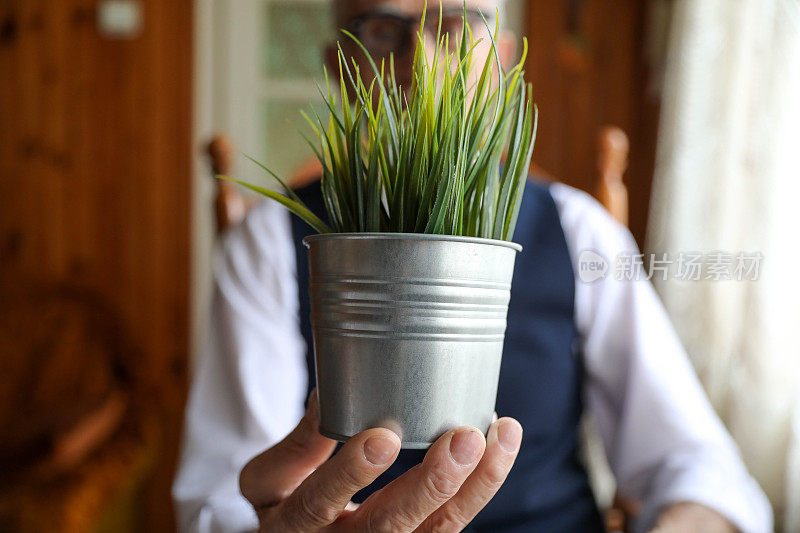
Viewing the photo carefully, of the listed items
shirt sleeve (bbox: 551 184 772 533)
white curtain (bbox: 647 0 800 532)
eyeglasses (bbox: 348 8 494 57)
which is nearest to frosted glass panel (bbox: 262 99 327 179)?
white curtain (bbox: 647 0 800 532)

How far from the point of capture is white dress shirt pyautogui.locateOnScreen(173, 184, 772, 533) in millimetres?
573

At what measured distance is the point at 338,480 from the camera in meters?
0.29

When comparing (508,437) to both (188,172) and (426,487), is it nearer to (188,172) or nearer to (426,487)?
(426,487)

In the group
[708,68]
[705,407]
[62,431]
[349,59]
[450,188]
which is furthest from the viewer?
[62,431]

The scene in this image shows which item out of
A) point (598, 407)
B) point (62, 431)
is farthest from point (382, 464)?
point (62, 431)

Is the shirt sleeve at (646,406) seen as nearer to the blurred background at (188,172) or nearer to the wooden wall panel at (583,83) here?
the blurred background at (188,172)

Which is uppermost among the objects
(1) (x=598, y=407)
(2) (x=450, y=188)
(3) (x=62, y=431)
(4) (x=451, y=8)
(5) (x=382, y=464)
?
(4) (x=451, y=8)

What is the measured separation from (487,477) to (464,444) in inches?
1.5

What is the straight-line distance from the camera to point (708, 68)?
1.08 meters

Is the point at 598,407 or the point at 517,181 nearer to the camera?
the point at 517,181

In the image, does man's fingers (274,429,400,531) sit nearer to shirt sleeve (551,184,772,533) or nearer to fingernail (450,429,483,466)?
fingernail (450,429,483,466)

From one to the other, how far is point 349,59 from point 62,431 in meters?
1.21

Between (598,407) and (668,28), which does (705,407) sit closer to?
(598,407)

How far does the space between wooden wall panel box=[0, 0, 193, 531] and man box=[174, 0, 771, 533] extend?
1.29 metres
